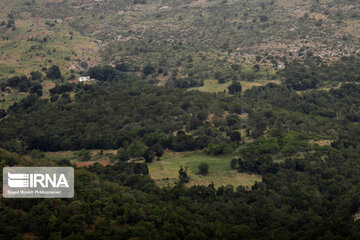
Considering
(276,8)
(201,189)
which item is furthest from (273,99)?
(276,8)

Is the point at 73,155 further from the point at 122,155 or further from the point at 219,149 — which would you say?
the point at 219,149

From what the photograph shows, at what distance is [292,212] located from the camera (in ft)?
211

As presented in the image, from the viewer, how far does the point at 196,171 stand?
79688 mm

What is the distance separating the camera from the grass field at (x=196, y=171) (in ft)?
250

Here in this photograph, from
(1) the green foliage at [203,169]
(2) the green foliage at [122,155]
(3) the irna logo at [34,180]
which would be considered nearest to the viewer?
(3) the irna logo at [34,180]

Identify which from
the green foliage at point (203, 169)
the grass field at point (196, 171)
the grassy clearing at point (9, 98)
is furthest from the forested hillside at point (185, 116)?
the grassy clearing at point (9, 98)

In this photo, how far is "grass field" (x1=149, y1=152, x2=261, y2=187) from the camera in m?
76.2

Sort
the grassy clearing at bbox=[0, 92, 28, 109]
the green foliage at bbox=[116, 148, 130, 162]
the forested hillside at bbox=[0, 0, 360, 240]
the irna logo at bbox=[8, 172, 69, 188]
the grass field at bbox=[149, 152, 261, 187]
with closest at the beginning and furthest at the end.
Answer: the irna logo at bbox=[8, 172, 69, 188] < the forested hillside at bbox=[0, 0, 360, 240] < the grass field at bbox=[149, 152, 261, 187] < the green foliage at bbox=[116, 148, 130, 162] < the grassy clearing at bbox=[0, 92, 28, 109]

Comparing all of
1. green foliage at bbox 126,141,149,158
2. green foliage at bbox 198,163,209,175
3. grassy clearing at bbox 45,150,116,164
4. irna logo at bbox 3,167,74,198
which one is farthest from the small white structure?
irna logo at bbox 3,167,74,198

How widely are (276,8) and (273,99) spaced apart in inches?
2238

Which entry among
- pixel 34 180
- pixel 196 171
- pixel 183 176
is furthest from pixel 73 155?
pixel 34 180

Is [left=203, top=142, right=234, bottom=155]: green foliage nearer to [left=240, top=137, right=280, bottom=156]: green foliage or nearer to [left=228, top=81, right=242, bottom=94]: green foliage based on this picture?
[left=240, top=137, right=280, bottom=156]: green foliage

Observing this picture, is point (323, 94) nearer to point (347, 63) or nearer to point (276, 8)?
point (347, 63)

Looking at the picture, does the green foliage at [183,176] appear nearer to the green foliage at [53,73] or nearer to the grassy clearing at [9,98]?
the grassy clearing at [9,98]
